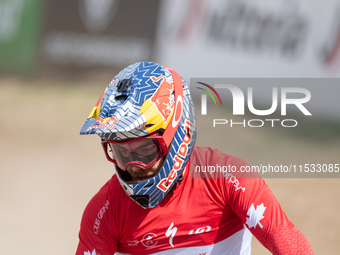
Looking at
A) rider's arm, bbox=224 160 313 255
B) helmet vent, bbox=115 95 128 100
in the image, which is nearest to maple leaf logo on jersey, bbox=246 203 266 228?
rider's arm, bbox=224 160 313 255

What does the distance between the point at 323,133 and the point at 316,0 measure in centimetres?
288

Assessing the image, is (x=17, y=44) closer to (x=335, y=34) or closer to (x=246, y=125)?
(x=246, y=125)

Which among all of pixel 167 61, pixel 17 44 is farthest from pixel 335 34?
pixel 17 44

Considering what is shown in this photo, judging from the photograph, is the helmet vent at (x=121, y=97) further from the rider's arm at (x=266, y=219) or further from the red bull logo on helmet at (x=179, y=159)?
the rider's arm at (x=266, y=219)

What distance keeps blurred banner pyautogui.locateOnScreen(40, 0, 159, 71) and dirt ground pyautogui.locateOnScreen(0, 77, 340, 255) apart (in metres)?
0.74

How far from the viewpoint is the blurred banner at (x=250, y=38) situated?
8.52 m

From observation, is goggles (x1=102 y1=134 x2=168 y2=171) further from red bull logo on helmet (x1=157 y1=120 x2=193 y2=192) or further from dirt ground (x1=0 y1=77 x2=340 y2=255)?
dirt ground (x1=0 y1=77 x2=340 y2=255)

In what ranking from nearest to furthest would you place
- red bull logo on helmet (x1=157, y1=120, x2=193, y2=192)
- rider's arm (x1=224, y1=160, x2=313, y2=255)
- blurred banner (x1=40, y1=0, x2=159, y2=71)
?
rider's arm (x1=224, y1=160, x2=313, y2=255) < red bull logo on helmet (x1=157, y1=120, x2=193, y2=192) < blurred banner (x1=40, y1=0, x2=159, y2=71)

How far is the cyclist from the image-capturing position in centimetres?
247

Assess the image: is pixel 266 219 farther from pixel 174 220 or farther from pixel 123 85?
pixel 123 85

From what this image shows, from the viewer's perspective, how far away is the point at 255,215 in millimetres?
2406

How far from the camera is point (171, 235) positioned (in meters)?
2.69

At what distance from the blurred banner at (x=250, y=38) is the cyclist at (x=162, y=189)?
661 cm

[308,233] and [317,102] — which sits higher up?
[317,102]
